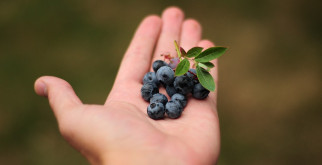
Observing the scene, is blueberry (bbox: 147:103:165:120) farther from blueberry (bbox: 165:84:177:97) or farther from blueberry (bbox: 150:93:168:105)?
blueberry (bbox: 165:84:177:97)

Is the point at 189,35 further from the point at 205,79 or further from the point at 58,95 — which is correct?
the point at 58,95

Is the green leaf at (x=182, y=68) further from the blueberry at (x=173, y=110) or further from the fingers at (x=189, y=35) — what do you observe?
the fingers at (x=189, y=35)

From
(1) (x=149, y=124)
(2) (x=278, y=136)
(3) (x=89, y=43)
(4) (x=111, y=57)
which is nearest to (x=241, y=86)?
Result: (2) (x=278, y=136)

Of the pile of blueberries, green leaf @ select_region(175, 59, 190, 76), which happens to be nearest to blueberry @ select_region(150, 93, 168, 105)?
the pile of blueberries

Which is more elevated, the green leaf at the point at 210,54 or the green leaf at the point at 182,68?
the green leaf at the point at 210,54

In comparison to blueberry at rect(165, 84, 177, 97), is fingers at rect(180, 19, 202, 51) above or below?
above

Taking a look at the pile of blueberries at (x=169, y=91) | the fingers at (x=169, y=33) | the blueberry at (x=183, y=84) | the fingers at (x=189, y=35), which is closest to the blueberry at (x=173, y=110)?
the pile of blueberries at (x=169, y=91)
